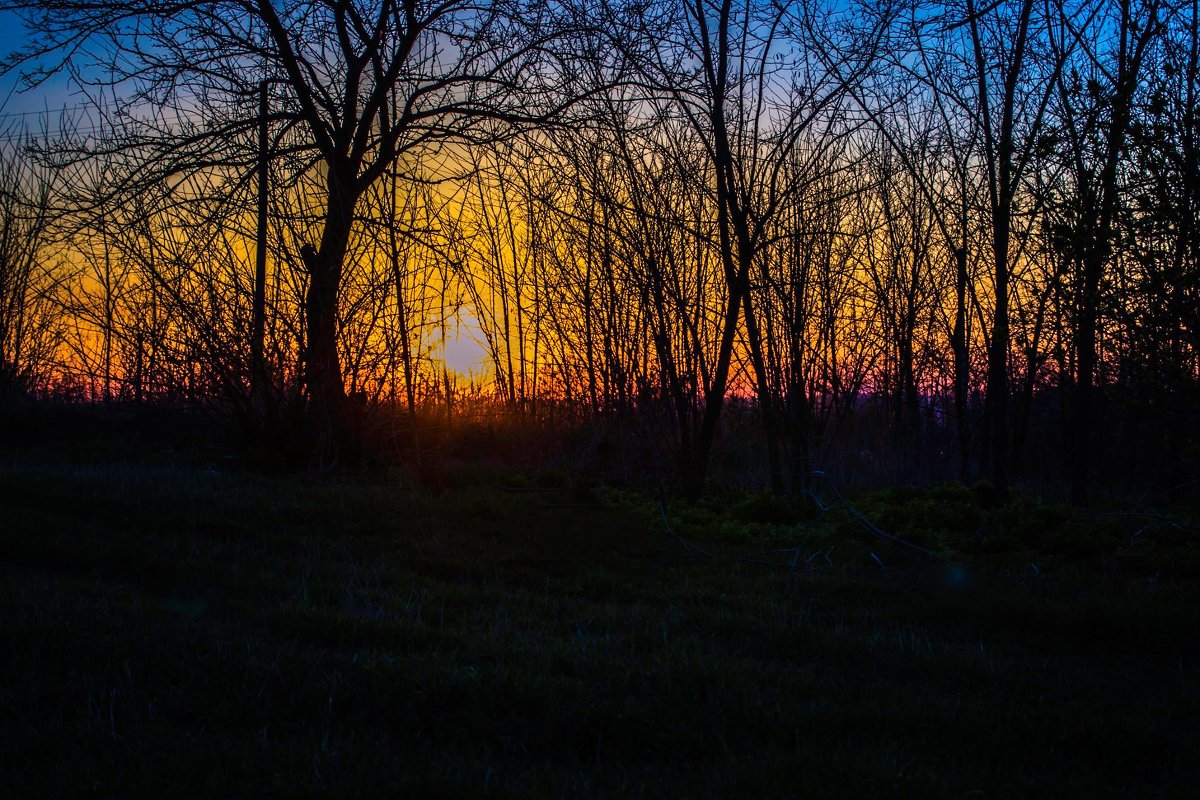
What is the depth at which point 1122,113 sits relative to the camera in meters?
5.02

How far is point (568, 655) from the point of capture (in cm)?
332

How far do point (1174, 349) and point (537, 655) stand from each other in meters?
3.94

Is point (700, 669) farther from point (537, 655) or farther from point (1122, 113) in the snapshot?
point (1122, 113)

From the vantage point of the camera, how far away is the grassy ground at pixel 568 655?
8.21 ft

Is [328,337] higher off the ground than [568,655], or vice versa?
[328,337]

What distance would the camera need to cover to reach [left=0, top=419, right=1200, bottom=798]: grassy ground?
2504 millimetres

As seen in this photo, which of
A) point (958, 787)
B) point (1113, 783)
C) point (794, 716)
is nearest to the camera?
point (958, 787)

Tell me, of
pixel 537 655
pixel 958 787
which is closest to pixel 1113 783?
pixel 958 787

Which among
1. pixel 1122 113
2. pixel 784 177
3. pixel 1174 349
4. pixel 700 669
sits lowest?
pixel 700 669

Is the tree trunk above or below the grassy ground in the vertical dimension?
above

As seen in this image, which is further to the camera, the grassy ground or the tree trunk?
the tree trunk

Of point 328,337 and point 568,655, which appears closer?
point 568,655

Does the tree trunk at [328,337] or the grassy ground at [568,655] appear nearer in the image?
the grassy ground at [568,655]

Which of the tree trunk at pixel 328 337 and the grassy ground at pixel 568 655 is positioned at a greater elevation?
the tree trunk at pixel 328 337
